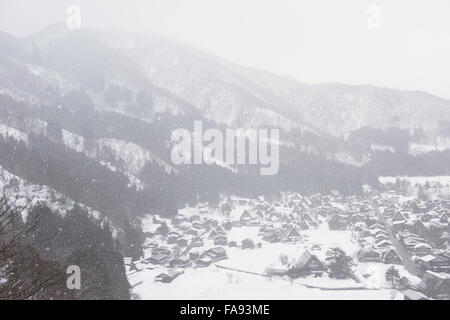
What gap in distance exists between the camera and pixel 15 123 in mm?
97750

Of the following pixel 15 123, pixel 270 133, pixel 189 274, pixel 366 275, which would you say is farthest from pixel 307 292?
pixel 270 133

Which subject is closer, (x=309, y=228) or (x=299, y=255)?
(x=299, y=255)

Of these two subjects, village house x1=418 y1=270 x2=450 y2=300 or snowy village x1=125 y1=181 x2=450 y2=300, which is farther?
snowy village x1=125 y1=181 x2=450 y2=300

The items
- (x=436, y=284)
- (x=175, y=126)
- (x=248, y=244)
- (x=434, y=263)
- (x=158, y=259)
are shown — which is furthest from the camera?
(x=175, y=126)

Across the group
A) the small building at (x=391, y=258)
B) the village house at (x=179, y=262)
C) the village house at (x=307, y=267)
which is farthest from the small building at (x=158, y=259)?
the small building at (x=391, y=258)

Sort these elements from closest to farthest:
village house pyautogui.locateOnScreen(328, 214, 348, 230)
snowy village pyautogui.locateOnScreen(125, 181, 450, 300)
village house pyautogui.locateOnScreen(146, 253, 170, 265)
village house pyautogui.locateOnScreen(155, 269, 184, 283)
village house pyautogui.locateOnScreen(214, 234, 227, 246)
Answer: snowy village pyautogui.locateOnScreen(125, 181, 450, 300) → village house pyautogui.locateOnScreen(155, 269, 184, 283) → village house pyautogui.locateOnScreen(146, 253, 170, 265) → village house pyautogui.locateOnScreen(214, 234, 227, 246) → village house pyautogui.locateOnScreen(328, 214, 348, 230)

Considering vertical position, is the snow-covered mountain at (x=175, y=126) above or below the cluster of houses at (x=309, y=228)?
above

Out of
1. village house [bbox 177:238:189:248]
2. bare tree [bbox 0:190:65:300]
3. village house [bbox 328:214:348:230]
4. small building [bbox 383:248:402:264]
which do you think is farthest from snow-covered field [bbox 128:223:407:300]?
bare tree [bbox 0:190:65:300]

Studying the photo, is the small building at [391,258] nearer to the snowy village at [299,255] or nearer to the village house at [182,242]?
the snowy village at [299,255]

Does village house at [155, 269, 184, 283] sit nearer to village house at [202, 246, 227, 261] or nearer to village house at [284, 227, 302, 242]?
village house at [202, 246, 227, 261]

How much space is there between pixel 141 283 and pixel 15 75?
15165 centimetres

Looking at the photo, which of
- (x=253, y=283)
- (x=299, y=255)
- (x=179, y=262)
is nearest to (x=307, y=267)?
(x=299, y=255)

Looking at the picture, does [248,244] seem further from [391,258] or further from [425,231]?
[425,231]

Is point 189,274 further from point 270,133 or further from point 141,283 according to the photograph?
point 270,133
